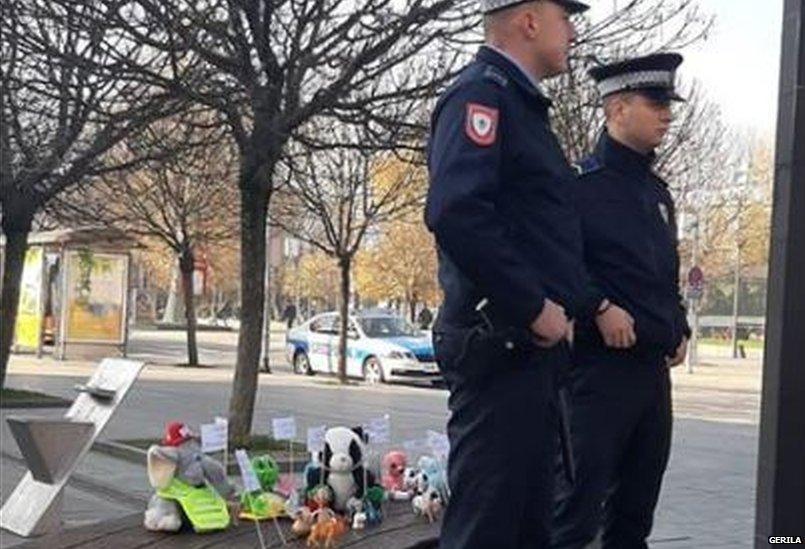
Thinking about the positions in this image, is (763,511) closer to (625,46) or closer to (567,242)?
(567,242)

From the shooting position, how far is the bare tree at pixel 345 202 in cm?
2505

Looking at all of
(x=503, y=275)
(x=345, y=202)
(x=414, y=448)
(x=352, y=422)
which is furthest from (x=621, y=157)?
(x=345, y=202)

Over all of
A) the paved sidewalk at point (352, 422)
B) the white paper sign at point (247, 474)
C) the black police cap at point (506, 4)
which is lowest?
the paved sidewalk at point (352, 422)

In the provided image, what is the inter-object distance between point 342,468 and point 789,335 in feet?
8.44

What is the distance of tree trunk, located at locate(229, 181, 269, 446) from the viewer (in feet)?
36.2

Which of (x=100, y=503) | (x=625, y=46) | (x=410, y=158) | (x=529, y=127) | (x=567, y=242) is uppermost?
(x=625, y=46)

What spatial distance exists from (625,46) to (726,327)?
176 feet

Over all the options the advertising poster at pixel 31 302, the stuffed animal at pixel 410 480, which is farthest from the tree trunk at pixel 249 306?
the advertising poster at pixel 31 302

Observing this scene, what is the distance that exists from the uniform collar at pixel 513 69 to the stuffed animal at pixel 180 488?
256 centimetres

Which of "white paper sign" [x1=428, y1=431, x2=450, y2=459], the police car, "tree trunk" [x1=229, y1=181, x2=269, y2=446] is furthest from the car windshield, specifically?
"white paper sign" [x1=428, y1=431, x2=450, y2=459]

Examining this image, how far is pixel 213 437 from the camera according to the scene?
201 inches

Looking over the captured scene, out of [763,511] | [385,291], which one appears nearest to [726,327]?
[385,291]

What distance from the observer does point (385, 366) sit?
26.3 m

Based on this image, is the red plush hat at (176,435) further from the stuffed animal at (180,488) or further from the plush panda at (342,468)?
the plush panda at (342,468)
